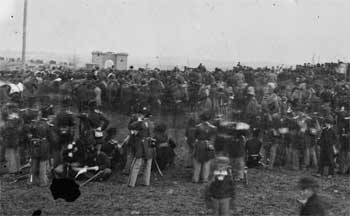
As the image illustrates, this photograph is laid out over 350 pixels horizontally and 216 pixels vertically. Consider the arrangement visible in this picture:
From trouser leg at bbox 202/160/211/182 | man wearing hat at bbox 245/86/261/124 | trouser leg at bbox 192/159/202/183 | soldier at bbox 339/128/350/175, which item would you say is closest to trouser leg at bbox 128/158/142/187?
trouser leg at bbox 192/159/202/183

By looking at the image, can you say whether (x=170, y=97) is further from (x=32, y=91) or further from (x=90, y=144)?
(x=90, y=144)

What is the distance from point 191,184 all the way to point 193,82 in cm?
686

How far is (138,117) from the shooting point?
10.7 meters

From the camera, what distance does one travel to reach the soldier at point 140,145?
10484 mm

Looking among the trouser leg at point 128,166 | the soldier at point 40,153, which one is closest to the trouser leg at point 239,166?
the trouser leg at point 128,166

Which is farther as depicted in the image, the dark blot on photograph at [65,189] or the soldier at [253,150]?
the soldier at [253,150]

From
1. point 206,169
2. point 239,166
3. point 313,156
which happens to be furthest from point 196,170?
point 313,156

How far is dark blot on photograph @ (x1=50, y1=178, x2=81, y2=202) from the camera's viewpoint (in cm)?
973

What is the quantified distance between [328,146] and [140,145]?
478cm

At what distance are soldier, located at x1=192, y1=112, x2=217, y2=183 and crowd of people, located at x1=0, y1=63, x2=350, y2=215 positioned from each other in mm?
23

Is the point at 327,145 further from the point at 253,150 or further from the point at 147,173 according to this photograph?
the point at 147,173

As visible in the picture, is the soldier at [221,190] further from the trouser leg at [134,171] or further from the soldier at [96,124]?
the soldier at [96,124]

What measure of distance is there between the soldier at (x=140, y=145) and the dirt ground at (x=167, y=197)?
37cm

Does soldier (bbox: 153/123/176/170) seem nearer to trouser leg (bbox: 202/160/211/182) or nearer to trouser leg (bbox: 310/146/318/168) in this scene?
trouser leg (bbox: 202/160/211/182)
